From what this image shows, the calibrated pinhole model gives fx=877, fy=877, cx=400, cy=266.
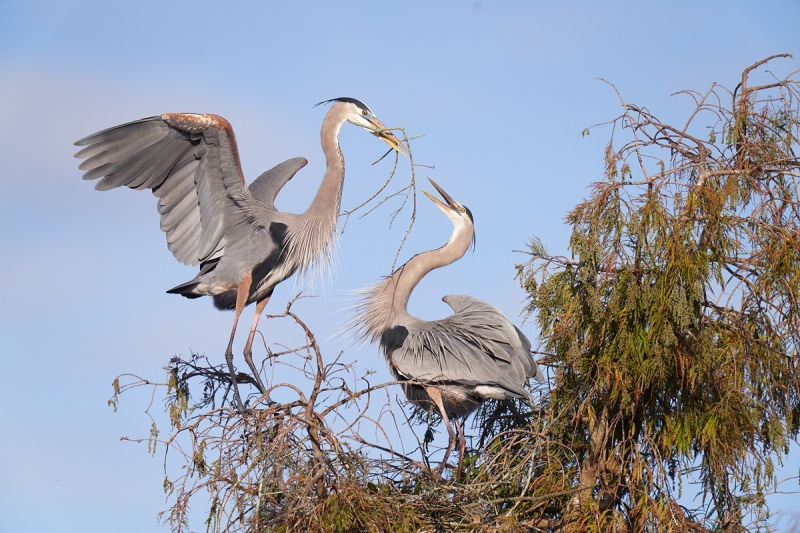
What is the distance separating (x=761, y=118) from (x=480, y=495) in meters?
2.46

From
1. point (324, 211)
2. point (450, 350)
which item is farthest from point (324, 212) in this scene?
point (450, 350)

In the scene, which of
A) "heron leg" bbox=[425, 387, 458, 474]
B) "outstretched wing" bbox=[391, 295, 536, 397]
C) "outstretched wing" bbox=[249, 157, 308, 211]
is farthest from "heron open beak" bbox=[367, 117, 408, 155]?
"heron leg" bbox=[425, 387, 458, 474]

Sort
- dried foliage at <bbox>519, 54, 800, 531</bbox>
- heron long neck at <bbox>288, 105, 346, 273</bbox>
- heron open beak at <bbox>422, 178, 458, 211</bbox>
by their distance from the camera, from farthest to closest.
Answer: heron open beak at <bbox>422, 178, 458, 211</bbox>, heron long neck at <bbox>288, 105, 346, 273</bbox>, dried foliage at <bbox>519, 54, 800, 531</bbox>

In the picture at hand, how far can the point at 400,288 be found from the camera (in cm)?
674

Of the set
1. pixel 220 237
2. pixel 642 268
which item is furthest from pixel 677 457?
pixel 220 237

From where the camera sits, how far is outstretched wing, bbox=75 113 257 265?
5.71 m

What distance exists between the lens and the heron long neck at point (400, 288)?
6520 mm

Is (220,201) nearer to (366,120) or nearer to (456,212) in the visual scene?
(366,120)

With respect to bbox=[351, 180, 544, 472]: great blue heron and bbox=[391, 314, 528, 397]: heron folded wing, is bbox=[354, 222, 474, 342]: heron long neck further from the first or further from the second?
bbox=[391, 314, 528, 397]: heron folded wing

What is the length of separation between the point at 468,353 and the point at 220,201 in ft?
6.66

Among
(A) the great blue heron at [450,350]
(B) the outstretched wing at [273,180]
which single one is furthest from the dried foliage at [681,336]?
(B) the outstretched wing at [273,180]

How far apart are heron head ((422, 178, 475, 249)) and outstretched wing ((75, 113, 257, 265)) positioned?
63.3 inches

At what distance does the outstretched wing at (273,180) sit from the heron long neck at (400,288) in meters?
1.25

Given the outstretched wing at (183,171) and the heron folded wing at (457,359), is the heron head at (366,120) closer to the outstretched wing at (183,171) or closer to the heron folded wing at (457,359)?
the outstretched wing at (183,171)
